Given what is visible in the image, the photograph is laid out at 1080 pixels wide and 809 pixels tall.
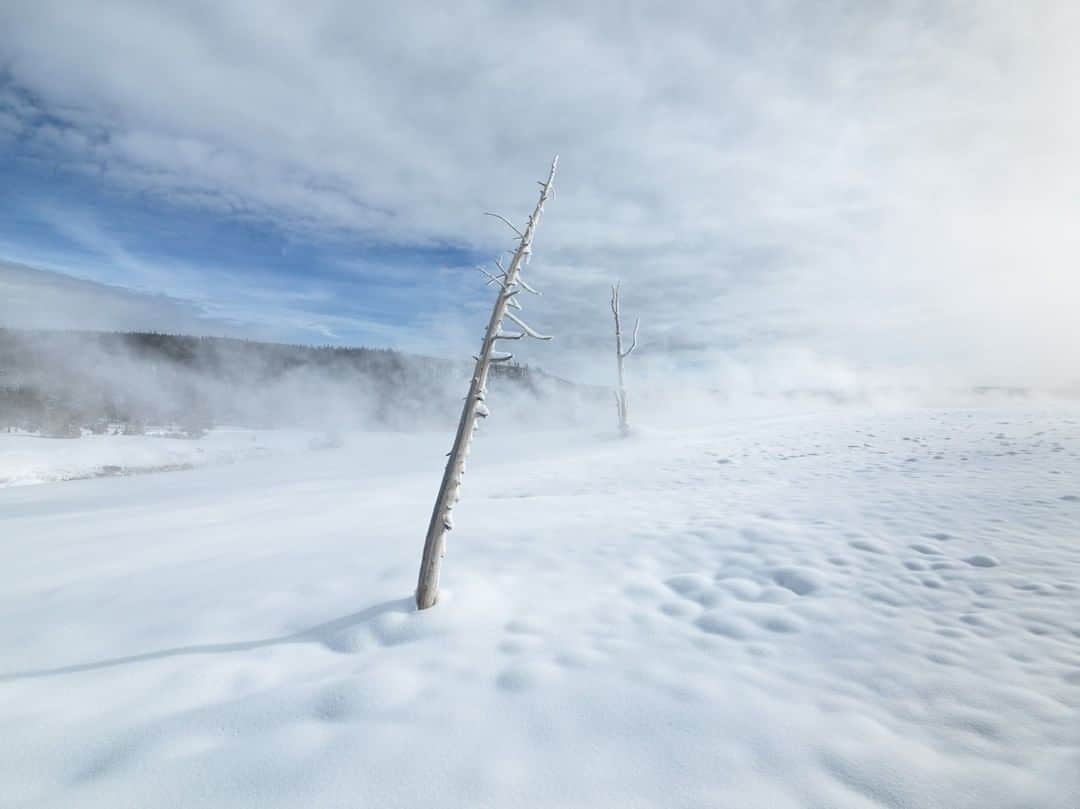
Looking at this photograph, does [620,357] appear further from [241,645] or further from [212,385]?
[212,385]

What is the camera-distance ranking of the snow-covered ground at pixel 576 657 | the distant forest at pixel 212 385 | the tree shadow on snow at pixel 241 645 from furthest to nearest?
1. the distant forest at pixel 212 385
2. the tree shadow on snow at pixel 241 645
3. the snow-covered ground at pixel 576 657

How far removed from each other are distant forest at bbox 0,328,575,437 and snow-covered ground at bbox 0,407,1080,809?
1262 inches

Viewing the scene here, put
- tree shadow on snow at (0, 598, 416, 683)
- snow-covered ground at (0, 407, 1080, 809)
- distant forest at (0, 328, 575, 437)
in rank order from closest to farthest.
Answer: snow-covered ground at (0, 407, 1080, 809) < tree shadow on snow at (0, 598, 416, 683) < distant forest at (0, 328, 575, 437)

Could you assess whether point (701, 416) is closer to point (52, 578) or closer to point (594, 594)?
point (594, 594)

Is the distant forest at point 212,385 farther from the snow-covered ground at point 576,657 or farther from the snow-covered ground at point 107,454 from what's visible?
the snow-covered ground at point 576,657

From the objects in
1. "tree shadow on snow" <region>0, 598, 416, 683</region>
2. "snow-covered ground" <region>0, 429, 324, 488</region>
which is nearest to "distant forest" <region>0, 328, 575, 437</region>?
"snow-covered ground" <region>0, 429, 324, 488</region>

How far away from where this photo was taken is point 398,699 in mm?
3746

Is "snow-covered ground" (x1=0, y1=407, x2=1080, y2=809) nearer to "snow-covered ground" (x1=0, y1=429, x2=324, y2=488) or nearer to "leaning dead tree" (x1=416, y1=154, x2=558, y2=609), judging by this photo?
"leaning dead tree" (x1=416, y1=154, x2=558, y2=609)

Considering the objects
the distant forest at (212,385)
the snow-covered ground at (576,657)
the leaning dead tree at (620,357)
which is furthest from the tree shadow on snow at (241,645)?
the distant forest at (212,385)

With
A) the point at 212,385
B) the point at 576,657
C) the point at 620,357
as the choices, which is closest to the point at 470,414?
the point at 576,657

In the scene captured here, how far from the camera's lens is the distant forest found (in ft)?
125

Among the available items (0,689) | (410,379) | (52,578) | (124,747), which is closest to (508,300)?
(124,747)

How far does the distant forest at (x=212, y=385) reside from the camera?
125 feet

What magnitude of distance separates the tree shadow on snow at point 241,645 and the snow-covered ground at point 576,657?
37 mm
